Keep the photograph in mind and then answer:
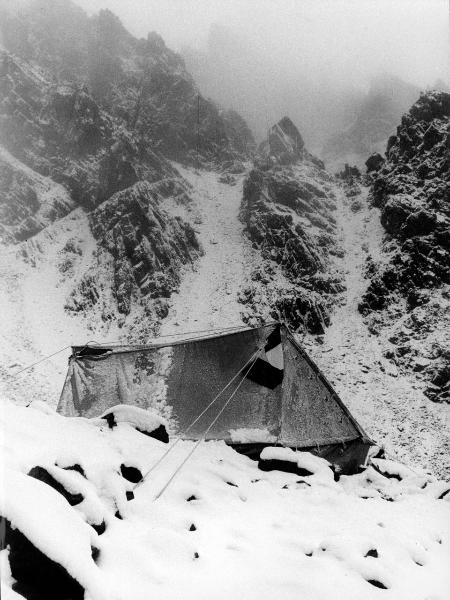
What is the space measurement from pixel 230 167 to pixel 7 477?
48587 mm

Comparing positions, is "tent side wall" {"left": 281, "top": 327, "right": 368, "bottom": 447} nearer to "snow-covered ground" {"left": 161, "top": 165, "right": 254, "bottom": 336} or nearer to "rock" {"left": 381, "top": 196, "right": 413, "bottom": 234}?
"snow-covered ground" {"left": 161, "top": 165, "right": 254, "bottom": 336}

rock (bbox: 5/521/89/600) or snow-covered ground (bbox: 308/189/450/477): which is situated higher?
rock (bbox: 5/521/89/600)

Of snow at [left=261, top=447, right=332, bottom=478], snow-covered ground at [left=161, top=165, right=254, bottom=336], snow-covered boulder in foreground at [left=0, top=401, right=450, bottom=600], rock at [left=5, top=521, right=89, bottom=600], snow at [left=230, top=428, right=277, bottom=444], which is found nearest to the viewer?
rock at [left=5, top=521, right=89, bottom=600]

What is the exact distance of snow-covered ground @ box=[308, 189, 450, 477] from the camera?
17953mm

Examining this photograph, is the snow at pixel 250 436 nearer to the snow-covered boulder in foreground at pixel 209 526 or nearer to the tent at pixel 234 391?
the tent at pixel 234 391

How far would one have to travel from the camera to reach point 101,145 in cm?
4003

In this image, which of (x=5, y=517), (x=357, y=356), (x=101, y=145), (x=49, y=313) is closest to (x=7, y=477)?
(x=5, y=517)

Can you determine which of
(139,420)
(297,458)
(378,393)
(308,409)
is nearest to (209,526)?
(139,420)

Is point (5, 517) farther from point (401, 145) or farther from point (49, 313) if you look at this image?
point (401, 145)

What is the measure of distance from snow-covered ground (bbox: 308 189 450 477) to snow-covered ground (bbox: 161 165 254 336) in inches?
274

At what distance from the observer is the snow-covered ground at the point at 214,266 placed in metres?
27.0

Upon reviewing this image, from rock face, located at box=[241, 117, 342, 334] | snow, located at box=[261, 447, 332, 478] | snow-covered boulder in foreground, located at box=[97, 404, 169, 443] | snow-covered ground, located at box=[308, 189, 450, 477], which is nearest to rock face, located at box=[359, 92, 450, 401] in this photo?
snow-covered ground, located at box=[308, 189, 450, 477]

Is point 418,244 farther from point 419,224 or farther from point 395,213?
point 395,213

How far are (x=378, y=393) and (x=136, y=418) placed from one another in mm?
18135
